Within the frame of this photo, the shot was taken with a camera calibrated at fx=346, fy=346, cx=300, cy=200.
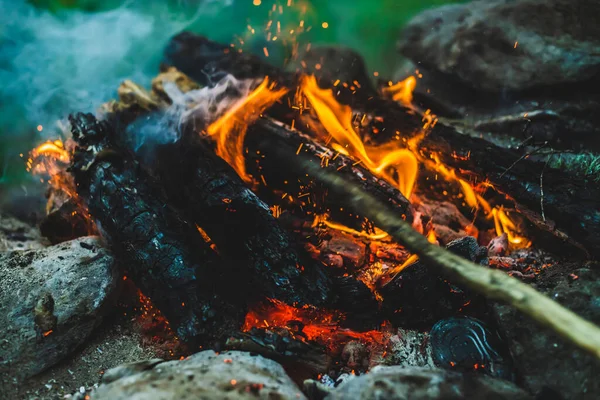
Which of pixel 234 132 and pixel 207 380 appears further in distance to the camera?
pixel 234 132

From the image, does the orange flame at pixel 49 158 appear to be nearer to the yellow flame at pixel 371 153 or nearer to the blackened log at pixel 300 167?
the blackened log at pixel 300 167

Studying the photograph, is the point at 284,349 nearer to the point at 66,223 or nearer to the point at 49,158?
the point at 66,223

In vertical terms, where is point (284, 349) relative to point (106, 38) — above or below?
below

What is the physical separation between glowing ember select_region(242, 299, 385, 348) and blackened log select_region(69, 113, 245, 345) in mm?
314

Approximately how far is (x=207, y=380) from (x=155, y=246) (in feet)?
4.76

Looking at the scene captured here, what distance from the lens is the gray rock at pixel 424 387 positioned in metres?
2.22

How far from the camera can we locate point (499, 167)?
13.2 ft

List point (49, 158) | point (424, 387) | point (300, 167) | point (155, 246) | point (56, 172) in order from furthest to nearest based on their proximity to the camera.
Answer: point (49, 158) < point (56, 172) < point (300, 167) < point (155, 246) < point (424, 387)

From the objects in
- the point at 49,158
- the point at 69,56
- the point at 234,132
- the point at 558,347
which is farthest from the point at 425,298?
the point at 69,56

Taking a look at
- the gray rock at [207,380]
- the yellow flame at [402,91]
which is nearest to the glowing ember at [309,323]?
the gray rock at [207,380]

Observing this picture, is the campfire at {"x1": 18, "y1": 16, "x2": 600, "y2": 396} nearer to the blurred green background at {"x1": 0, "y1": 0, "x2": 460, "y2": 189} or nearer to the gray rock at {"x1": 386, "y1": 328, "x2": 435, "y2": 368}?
the gray rock at {"x1": 386, "y1": 328, "x2": 435, "y2": 368}

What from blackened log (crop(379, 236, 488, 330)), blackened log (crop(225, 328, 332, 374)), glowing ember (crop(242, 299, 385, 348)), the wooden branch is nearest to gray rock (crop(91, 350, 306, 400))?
blackened log (crop(225, 328, 332, 374))

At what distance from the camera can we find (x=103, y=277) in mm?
3453

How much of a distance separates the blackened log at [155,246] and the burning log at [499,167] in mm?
2479
